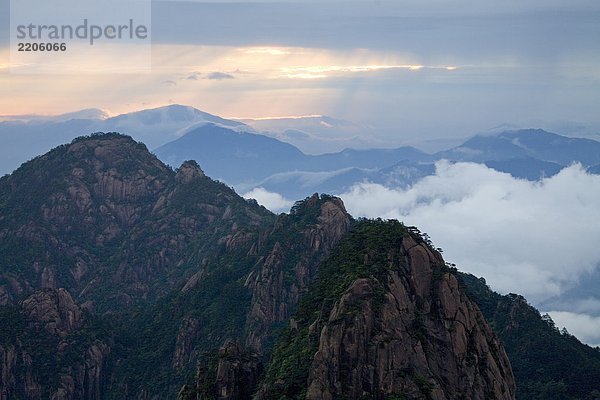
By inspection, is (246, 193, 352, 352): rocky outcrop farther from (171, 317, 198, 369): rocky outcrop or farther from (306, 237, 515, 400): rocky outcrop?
(306, 237, 515, 400): rocky outcrop

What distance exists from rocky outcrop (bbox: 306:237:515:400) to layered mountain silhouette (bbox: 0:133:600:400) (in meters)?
0.11

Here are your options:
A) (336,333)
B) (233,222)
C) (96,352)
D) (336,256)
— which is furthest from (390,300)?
(233,222)

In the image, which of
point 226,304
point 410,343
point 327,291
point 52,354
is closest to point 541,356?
point 327,291

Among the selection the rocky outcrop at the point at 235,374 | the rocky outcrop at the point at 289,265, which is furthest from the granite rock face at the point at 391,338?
the rocky outcrop at the point at 289,265

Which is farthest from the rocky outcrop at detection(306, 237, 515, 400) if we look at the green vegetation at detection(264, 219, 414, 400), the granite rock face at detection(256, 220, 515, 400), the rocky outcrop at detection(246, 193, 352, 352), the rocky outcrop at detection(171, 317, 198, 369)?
the rocky outcrop at detection(171, 317, 198, 369)

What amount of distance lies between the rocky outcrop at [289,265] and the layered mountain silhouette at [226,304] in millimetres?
184

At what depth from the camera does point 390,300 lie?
58594 mm

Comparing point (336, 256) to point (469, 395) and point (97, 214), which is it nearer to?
point (469, 395)

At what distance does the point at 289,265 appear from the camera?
317 ft

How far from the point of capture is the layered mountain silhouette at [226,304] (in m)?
57.5

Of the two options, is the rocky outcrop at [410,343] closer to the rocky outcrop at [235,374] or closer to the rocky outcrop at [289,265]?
the rocky outcrop at [235,374]

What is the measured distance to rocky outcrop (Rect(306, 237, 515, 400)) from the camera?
2138 inches

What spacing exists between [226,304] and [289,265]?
1034 centimetres

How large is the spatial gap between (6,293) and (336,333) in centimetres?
8823
